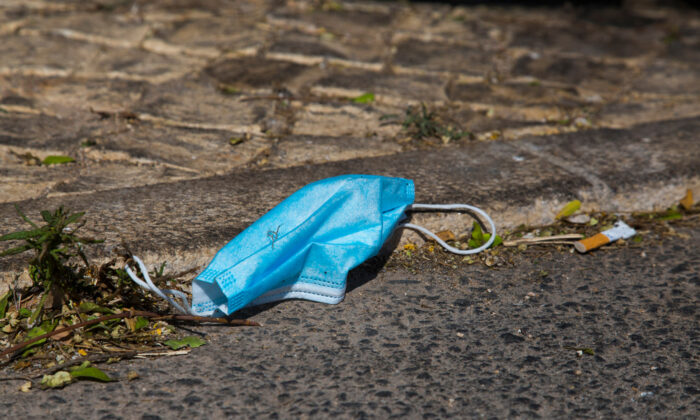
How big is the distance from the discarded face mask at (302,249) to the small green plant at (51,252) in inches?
6.4

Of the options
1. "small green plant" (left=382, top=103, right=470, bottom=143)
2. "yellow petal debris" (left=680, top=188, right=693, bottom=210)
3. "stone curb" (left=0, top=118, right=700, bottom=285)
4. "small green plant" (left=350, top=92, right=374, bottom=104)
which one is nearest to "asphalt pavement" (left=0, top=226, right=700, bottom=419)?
"stone curb" (left=0, top=118, right=700, bottom=285)

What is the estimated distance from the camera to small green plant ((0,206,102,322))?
62.1 inches

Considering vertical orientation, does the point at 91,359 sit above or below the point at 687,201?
above

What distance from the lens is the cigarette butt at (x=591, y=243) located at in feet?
7.12

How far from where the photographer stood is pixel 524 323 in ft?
5.98

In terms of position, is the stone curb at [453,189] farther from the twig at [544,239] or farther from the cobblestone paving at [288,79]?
the cobblestone paving at [288,79]

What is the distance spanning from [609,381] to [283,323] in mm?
839

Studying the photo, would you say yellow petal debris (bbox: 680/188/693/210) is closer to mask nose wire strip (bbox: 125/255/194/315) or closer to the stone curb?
the stone curb

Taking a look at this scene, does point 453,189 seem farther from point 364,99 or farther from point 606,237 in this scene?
point 364,99

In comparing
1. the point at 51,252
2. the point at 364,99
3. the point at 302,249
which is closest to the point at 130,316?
the point at 51,252

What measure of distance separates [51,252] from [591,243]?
1.62 metres

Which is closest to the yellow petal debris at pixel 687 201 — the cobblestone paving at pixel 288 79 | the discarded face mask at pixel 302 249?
the cobblestone paving at pixel 288 79

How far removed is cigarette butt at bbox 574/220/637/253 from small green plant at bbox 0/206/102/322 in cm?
148

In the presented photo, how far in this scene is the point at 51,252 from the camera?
158 centimetres
